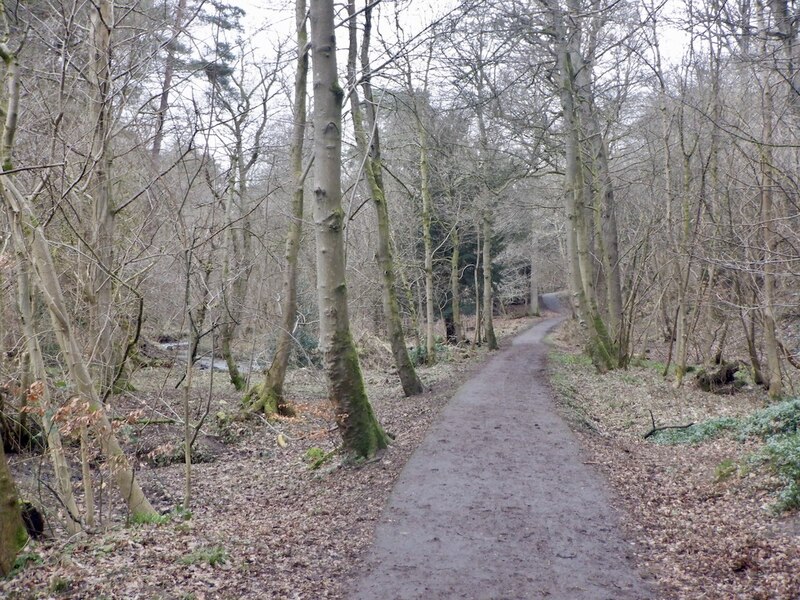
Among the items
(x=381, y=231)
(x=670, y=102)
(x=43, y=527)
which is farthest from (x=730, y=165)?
(x=43, y=527)

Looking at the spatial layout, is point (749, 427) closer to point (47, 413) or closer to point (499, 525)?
point (499, 525)

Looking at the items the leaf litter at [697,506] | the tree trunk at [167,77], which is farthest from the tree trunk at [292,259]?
the leaf litter at [697,506]

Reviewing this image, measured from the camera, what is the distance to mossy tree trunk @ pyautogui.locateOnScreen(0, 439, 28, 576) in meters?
5.20

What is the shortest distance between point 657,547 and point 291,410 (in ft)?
30.9

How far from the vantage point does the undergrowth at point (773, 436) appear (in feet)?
21.0

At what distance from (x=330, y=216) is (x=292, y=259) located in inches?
214

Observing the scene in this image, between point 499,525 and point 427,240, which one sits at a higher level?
point 427,240

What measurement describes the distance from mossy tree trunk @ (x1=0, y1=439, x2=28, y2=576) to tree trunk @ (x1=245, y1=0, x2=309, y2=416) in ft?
26.3

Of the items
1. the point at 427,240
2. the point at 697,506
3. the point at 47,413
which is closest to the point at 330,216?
the point at 47,413

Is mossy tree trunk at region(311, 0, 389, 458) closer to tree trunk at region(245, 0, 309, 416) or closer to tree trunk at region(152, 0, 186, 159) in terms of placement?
tree trunk at region(152, 0, 186, 159)

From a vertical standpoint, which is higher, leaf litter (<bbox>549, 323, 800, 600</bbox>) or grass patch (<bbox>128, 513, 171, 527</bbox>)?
grass patch (<bbox>128, 513, 171, 527</bbox>)

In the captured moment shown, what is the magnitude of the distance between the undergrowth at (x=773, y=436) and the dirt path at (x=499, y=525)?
1.65 meters

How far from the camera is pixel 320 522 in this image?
271 inches

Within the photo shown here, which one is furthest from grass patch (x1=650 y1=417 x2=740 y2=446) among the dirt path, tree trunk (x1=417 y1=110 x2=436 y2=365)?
tree trunk (x1=417 y1=110 x2=436 y2=365)
